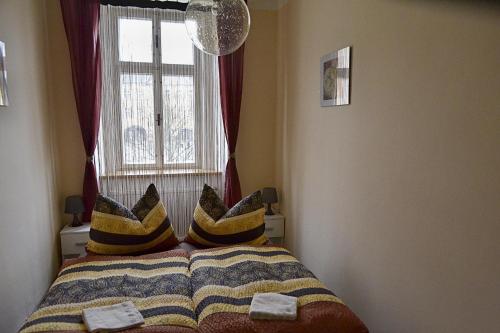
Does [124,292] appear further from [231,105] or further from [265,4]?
[265,4]

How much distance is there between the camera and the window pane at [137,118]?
335cm

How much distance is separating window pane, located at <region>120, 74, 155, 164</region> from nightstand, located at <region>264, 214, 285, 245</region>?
130 centimetres

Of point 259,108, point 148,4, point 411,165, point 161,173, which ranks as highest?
point 148,4

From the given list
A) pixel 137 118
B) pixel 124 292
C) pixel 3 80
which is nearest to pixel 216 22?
pixel 3 80

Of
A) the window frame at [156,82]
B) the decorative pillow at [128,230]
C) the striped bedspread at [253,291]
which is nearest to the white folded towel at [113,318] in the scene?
the striped bedspread at [253,291]

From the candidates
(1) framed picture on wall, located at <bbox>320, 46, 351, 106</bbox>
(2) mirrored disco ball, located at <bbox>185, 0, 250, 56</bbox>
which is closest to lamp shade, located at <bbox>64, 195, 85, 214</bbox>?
(2) mirrored disco ball, located at <bbox>185, 0, 250, 56</bbox>

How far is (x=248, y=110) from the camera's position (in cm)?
370

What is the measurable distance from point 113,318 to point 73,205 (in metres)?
1.78

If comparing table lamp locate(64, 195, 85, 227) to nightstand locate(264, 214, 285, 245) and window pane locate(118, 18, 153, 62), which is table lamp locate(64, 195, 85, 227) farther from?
nightstand locate(264, 214, 285, 245)

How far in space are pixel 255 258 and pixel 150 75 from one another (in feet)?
6.62

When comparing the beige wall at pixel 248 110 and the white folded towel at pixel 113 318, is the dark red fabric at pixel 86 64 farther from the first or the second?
the white folded towel at pixel 113 318

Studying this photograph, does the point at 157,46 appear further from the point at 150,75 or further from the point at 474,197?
the point at 474,197

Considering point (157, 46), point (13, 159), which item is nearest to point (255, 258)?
point (13, 159)

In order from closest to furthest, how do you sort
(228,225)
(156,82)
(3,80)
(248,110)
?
(3,80) < (228,225) < (156,82) < (248,110)
